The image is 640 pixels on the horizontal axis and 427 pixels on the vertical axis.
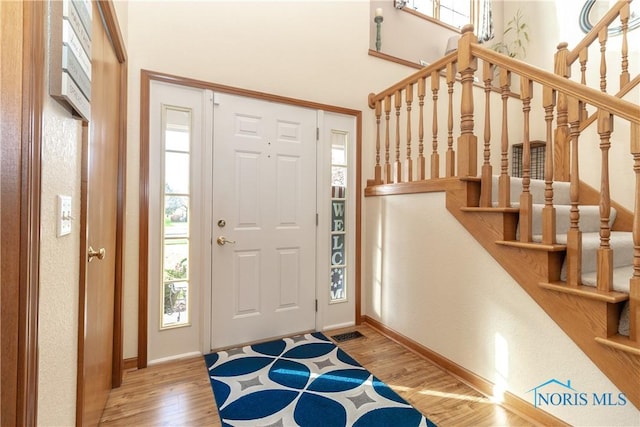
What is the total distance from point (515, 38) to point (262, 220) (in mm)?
3978

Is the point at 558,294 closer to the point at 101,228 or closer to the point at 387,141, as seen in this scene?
the point at 387,141

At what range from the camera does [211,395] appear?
5.91ft

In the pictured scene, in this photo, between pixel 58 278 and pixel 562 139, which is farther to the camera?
pixel 562 139

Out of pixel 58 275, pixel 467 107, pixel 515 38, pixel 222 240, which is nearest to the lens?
pixel 58 275

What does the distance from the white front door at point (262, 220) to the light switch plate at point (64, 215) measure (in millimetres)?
1319

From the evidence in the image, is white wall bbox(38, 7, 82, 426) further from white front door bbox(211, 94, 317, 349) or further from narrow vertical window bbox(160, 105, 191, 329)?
white front door bbox(211, 94, 317, 349)

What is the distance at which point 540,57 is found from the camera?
357cm

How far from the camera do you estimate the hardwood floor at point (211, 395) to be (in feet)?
5.28

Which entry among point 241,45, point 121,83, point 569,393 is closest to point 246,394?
point 569,393

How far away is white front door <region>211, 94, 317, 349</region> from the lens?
233 cm

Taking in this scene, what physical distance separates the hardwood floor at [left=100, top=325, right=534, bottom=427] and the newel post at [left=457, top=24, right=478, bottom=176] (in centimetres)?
135

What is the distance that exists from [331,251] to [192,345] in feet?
4.35

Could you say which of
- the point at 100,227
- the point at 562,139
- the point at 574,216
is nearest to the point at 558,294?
the point at 574,216

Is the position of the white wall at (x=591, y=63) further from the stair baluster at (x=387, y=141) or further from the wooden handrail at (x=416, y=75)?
the stair baluster at (x=387, y=141)
